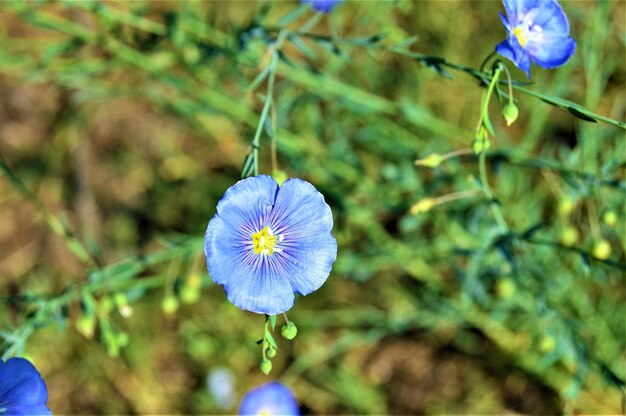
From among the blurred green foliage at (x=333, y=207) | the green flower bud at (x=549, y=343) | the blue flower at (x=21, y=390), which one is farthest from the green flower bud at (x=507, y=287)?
the blue flower at (x=21, y=390)

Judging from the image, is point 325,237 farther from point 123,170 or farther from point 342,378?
point 123,170

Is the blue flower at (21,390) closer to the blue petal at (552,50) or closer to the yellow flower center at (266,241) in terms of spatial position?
the yellow flower center at (266,241)

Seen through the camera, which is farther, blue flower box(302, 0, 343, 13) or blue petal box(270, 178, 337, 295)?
blue flower box(302, 0, 343, 13)

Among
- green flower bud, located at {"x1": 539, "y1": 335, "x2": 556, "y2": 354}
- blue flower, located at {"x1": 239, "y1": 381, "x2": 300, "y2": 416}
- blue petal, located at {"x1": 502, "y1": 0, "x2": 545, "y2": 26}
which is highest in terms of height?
blue petal, located at {"x1": 502, "y1": 0, "x2": 545, "y2": 26}

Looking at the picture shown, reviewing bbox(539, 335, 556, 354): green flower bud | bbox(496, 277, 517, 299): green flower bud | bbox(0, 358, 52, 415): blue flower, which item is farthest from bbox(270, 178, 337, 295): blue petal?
bbox(539, 335, 556, 354): green flower bud

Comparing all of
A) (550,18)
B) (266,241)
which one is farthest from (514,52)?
(266,241)

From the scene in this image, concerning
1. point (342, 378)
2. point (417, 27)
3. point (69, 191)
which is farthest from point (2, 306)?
point (417, 27)

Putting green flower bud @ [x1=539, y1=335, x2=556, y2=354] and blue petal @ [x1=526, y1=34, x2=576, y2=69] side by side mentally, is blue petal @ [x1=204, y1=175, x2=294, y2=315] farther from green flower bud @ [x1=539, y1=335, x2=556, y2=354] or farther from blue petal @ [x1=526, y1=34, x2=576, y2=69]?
green flower bud @ [x1=539, y1=335, x2=556, y2=354]
